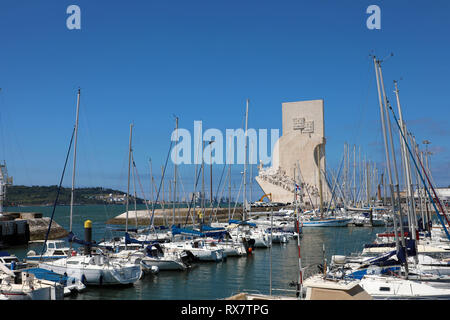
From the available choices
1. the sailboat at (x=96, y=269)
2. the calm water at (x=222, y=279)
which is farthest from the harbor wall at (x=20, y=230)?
the sailboat at (x=96, y=269)

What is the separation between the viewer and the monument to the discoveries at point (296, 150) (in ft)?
318

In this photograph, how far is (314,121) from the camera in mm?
98000

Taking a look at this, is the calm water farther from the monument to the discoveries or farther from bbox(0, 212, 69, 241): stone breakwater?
the monument to the discoveries

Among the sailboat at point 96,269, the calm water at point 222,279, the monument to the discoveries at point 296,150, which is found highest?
the monument to the discoveries at point 296,150

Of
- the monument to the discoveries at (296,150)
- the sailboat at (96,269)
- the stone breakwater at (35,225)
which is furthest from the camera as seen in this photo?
the monument to the discoveries at (296,150)

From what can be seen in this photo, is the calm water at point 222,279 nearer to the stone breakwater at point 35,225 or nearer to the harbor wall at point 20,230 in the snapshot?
the harbor wall at point 20,230

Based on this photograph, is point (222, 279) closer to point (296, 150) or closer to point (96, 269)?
point (96, 269)

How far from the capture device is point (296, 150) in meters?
98.2

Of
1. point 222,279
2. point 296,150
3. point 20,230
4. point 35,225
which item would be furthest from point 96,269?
point 296,150

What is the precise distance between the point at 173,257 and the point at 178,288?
458 cm

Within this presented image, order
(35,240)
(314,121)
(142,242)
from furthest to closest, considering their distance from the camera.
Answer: (314,121)
(35,240)
(142,242)
